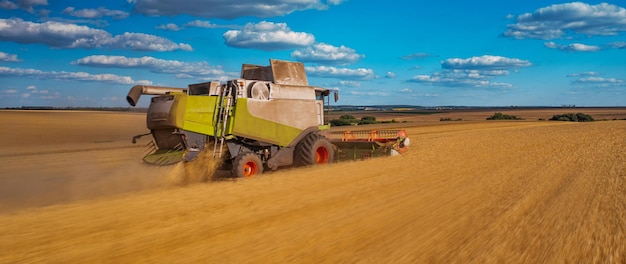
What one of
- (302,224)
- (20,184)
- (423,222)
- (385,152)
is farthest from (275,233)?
(385,152)

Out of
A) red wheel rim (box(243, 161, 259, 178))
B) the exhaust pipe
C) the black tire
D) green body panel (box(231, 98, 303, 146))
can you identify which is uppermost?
the exhaust pipe

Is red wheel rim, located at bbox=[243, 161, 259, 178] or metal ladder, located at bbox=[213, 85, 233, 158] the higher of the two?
metal ladder, located at bbox=[213, 85, 233, 158]

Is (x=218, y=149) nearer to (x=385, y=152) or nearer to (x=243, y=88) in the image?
(x=243, y=88)

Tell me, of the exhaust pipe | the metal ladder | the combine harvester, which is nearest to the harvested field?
the combine harvester

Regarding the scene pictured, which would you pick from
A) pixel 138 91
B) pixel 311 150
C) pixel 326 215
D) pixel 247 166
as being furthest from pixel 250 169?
pixel 326 215

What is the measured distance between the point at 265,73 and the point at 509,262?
890 cm

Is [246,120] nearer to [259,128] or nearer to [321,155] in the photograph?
[259,128]

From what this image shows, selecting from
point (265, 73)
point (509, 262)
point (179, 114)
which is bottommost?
point (509, 262)

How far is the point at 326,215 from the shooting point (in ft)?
23.7

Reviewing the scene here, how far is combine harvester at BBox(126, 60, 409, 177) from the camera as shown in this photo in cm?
1055

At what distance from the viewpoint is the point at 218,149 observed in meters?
11.1

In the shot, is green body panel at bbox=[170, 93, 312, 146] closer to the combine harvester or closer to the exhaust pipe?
the combine harvester

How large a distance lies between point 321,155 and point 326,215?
6475 millimetres

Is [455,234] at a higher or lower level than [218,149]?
lower
